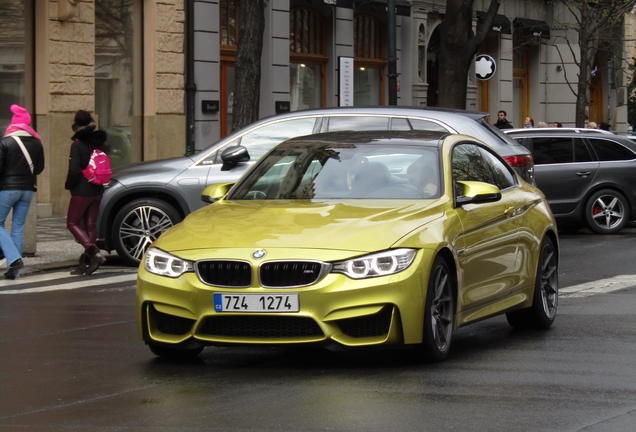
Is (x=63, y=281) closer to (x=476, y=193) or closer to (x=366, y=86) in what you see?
(x=476, y=193)

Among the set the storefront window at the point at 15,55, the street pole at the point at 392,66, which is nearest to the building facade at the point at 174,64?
the storefront window at the point at 15,55

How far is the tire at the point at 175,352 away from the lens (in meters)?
8.07

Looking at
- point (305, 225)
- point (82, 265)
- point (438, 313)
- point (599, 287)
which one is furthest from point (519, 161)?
point (305, 225)

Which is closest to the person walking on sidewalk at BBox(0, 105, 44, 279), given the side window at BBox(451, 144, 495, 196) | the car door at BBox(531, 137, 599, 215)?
the side window at BBox(451, 144, 495, 196)

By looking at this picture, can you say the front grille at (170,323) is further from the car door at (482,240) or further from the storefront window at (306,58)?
the storefront window at (306,58)

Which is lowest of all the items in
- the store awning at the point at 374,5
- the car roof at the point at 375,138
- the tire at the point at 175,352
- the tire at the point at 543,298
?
the tire at the point at 175,352

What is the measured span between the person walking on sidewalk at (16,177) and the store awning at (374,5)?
1621 cm

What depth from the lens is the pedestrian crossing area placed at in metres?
12.9

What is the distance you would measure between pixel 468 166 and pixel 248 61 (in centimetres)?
1197

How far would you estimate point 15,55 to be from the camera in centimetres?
2177

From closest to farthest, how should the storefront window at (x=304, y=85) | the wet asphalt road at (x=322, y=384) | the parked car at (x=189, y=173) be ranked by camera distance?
1. the wet asphalt road at (x=322, y=384)
2. the parked car at (x=189, y=173)
3. the storefront window at (x=304, y=85)

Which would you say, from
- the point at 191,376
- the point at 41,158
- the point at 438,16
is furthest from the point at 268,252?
the point at 438,16

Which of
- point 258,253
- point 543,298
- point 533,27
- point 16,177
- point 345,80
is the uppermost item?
point 533,27

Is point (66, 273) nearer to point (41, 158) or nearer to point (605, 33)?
point (41, 158)
